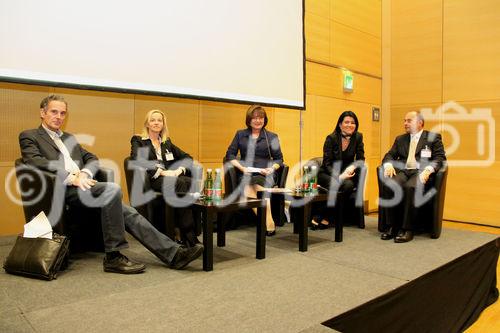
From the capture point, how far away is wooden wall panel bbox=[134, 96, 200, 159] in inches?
161

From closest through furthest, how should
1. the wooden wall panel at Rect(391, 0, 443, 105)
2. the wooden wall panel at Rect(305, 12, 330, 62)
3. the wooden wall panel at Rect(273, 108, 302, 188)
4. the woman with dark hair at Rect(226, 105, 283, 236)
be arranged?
the woman with dark hair at Rect(226, 105, 283, 236)
the wooden wall panel at Rect(273, 108, 302, 188)
the wooden wall panel at Rect(305, 12, 330, 62)
the wooden wall panel at Rect(391, 0, 443, 105)

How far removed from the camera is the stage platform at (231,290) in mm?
1848

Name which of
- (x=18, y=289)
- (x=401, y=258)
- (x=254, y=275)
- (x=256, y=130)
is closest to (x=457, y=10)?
(x=256, y=130)

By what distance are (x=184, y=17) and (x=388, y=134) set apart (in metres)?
3.91

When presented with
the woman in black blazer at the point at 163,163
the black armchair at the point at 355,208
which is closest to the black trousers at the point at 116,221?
the woman in black blazer at the point at 163,163

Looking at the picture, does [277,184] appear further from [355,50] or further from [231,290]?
[355,50]

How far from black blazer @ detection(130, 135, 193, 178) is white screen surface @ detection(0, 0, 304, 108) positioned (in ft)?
1.73

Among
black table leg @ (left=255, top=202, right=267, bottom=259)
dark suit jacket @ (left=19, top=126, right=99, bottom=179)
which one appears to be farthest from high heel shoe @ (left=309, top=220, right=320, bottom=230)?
dark suit jacket @ (left=19, top=126, right=99, bottom=179)

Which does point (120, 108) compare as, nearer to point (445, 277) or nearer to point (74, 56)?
point (74, 56)

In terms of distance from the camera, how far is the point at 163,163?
3523 mm

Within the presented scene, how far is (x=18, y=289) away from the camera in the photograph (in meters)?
2.22

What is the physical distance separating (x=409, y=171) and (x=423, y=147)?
0.86 ft

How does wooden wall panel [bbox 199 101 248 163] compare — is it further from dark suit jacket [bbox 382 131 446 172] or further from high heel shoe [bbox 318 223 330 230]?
dark suit jacket [bbox 382 131 446 172]

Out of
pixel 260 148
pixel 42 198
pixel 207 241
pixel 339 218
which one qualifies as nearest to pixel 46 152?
pixel 42 198
